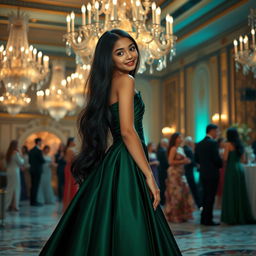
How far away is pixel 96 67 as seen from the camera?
220 centimetres

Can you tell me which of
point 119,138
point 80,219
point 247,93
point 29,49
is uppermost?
point 29,49

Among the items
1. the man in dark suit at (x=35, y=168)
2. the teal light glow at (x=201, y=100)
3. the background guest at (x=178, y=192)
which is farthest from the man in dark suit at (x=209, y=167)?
the teal light glow at (x=201, y=100)

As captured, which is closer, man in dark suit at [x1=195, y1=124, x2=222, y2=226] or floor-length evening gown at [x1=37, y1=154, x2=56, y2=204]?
man in dark suit at [x1=195, y1=124, x2=222, y2=226]

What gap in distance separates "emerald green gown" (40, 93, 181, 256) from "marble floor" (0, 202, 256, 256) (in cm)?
188

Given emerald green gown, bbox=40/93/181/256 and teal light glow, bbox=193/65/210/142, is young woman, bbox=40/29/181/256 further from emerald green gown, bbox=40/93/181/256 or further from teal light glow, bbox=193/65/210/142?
teal light glow, bbox=193/65/210/142

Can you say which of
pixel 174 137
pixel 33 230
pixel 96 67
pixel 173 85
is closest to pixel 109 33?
pixel 96 67

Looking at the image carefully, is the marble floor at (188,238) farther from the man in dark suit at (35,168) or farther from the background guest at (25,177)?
the background guest at (25,177)

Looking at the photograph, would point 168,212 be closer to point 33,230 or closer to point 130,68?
point 33,230

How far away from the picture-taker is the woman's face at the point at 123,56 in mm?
2166

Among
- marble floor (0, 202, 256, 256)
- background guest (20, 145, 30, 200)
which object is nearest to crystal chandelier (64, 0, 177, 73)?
marble floor (0, 202, 256, 256)

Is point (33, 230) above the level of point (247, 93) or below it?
below

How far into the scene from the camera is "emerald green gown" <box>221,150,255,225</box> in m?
6.12

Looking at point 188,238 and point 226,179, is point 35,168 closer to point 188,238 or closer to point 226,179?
point 226,179

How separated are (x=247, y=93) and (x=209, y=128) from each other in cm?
411
